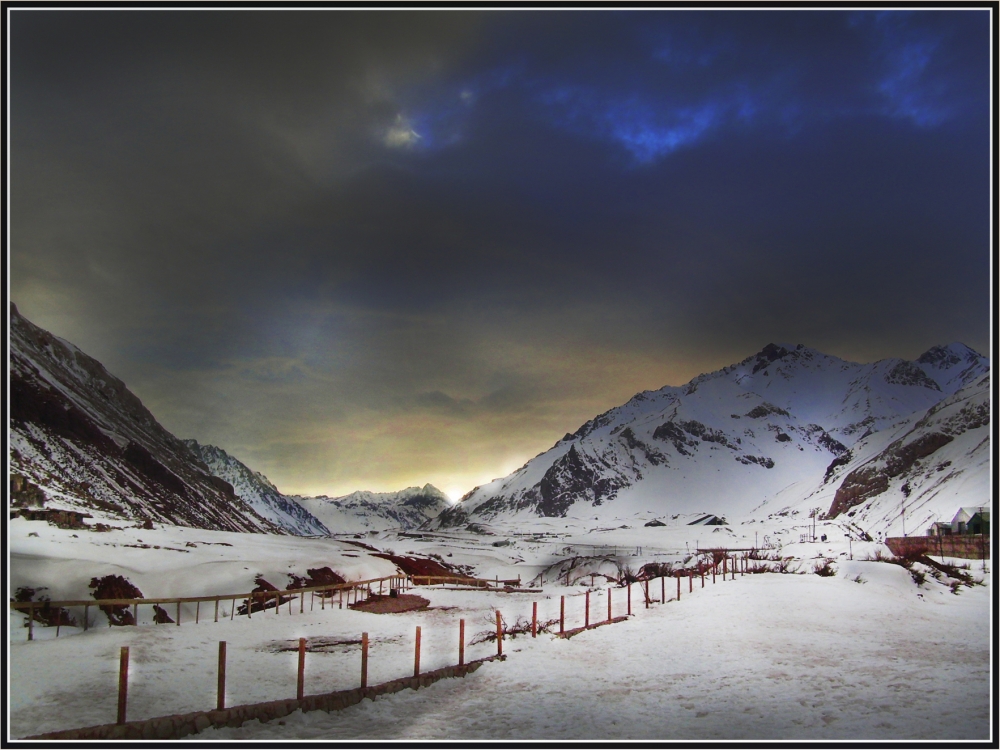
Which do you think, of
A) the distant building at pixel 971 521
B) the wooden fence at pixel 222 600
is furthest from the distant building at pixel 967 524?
the wooden fence at pixel 222 600

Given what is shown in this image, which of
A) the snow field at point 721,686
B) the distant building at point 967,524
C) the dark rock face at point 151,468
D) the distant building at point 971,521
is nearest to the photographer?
the snow field at point 721,686

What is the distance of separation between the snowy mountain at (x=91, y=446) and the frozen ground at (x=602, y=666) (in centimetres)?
3576

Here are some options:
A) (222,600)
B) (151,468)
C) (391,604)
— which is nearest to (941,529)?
(391,604)

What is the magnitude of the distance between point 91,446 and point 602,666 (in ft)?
277

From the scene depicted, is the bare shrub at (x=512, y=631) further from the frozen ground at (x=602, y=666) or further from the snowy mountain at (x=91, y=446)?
the snowy mountain at (x=91, y=446)

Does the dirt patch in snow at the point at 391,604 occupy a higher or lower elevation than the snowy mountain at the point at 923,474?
lower

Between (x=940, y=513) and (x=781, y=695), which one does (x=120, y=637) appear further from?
(x=940, y=513)

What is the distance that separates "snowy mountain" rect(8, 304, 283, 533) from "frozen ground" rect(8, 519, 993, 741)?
35.8 meters

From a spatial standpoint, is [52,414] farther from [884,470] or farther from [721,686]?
[884,470]

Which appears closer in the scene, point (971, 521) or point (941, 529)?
point (971, 521)

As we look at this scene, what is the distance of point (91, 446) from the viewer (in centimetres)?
8850

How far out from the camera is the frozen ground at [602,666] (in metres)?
16.6

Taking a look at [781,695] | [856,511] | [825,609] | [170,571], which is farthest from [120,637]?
[856,511]

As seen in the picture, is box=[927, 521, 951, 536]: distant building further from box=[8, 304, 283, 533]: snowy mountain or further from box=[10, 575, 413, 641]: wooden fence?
box=[8, 304, 283, 533]: snowy mountain
